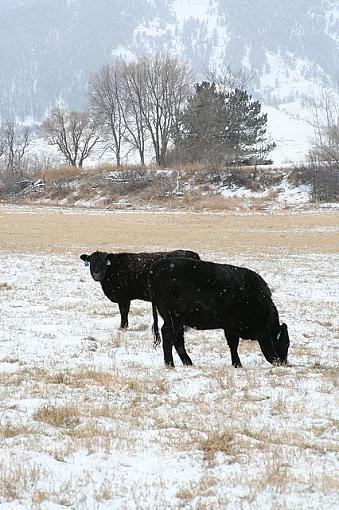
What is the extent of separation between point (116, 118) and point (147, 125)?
7.21m

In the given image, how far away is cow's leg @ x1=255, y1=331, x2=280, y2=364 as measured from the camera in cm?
747

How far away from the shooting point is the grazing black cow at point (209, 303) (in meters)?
7.09

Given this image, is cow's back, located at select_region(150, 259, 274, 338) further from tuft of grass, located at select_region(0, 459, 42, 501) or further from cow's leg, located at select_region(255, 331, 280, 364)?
tuft of grass, located at select_region(0, 459, 42, 501)

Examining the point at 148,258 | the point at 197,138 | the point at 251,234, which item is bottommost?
the point at 251,234

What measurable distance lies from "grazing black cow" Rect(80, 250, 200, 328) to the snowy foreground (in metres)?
0.71

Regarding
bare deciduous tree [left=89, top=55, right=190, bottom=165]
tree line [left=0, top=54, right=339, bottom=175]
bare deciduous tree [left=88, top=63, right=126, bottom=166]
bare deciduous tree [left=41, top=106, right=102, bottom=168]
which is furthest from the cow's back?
bare deciduous tree [left=41, top=106, right=102, bottom=168]

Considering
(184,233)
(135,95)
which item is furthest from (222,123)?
(184,233)

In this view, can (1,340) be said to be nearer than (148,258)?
Yes

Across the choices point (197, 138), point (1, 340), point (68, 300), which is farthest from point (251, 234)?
point (197, 138)

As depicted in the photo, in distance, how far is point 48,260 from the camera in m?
21.0

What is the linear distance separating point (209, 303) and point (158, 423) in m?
2.50

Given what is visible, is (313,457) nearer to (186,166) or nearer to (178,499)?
(178,499)

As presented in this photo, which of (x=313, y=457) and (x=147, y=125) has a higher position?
(x=147, y=125)

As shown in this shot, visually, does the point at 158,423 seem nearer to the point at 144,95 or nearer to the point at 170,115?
the point at 170,115
